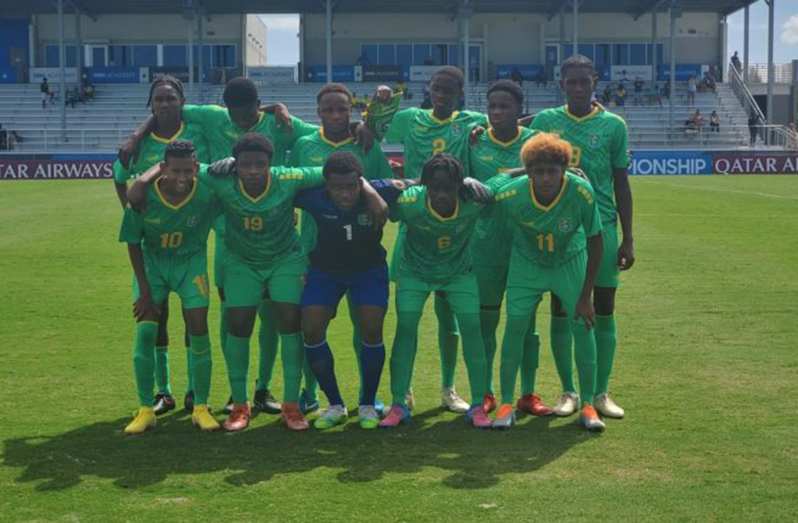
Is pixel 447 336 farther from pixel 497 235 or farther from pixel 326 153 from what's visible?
pixel 326 153

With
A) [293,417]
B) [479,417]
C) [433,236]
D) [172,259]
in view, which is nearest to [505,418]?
[479,417]

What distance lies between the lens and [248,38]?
5619cm

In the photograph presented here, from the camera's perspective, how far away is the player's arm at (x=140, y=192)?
6.38 m

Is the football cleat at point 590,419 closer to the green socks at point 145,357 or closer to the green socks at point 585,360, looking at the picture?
the green socks at point 585,360

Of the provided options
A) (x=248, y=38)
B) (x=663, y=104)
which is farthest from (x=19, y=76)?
(x=663, y=104)

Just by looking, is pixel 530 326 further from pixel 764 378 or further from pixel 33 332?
pixel 33 332

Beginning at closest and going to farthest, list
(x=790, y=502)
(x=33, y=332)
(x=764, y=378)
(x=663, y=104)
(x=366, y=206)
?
1. (x=790, y=502)
2. (x=366, y=206)
3. (x=764, y=378)
4. (x=33, y=332)
5. (x=663, y=104)

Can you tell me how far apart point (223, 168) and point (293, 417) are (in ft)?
5.23

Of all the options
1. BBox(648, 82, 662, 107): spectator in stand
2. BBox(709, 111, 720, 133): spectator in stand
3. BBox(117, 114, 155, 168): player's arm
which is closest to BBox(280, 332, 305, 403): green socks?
BBox(117, 114, 155, 168): player's arm

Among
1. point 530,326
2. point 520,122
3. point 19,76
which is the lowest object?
point 530,326

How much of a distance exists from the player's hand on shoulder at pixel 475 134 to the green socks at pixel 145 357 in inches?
94.4

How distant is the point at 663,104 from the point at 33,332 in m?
41.4

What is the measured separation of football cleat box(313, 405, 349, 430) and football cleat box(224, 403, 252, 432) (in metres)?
0.43

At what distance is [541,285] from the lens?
653 cm
